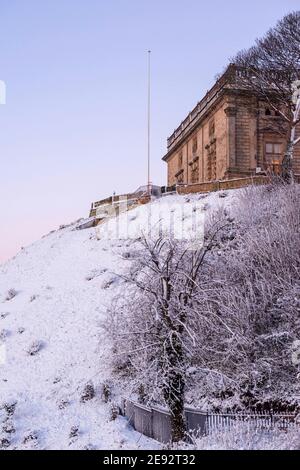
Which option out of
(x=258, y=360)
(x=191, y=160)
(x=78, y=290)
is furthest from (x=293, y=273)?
(x=191, y=160)

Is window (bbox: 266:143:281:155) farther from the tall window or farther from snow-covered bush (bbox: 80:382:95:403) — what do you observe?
snow-covered bush (bbox: 80:382:95:403)

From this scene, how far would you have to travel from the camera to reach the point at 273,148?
45.5 metres

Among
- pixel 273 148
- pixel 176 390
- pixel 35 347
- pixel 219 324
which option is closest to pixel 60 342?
pixel 35 347

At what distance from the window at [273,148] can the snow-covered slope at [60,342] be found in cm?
1019

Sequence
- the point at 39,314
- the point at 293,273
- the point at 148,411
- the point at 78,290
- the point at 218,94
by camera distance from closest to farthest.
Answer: the point at 148,411 → the point at 293,273 → the point at 39,314 → the point at 78,290 → the point at 218,94

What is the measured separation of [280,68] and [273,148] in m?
8.24

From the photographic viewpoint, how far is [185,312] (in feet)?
54.6

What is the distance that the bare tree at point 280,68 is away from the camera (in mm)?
37812

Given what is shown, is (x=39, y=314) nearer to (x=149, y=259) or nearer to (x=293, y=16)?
(x=149, y=259)

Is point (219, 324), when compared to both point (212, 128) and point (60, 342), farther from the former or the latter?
point (212, 128)

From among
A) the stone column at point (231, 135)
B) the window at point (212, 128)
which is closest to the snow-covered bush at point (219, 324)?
the stone column at point (231, 135)

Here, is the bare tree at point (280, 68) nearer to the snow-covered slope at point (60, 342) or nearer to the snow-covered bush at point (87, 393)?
the snow-covered slope at point (60, 342)

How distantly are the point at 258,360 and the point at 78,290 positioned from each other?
13.9 metres
